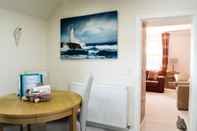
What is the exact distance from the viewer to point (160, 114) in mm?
4242

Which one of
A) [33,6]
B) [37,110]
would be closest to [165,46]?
[33,6]

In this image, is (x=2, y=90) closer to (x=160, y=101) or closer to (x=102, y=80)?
(x=102, y=80)

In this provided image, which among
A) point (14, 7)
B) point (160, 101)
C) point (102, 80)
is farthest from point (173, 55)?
point (14, 7)

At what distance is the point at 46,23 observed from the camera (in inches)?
147

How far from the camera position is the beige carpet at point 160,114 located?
3.46 m

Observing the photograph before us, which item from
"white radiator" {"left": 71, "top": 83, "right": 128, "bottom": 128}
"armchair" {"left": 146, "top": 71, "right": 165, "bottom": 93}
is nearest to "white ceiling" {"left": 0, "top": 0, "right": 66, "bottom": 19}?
"white radiator" {"left": 71, "top": 83, "right": 128, "bottom": 128}

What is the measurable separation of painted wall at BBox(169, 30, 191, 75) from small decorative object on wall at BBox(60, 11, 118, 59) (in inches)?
230

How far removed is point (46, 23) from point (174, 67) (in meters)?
6.23

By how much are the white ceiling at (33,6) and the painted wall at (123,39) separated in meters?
0.16

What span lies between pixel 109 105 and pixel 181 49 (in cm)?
612

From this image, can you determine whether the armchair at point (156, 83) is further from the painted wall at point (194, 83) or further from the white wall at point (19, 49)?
the white wall at point (19, 49)

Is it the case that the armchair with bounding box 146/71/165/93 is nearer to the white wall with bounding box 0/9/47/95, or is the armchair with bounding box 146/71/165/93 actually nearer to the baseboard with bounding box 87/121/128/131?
the baseboard with bounding box 87/121/128/131

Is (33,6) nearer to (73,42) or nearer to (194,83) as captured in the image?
(73,42)

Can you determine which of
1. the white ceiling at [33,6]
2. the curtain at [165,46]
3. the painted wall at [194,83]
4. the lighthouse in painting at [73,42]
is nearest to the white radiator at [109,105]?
the lighthouse in painting at [73,42]
